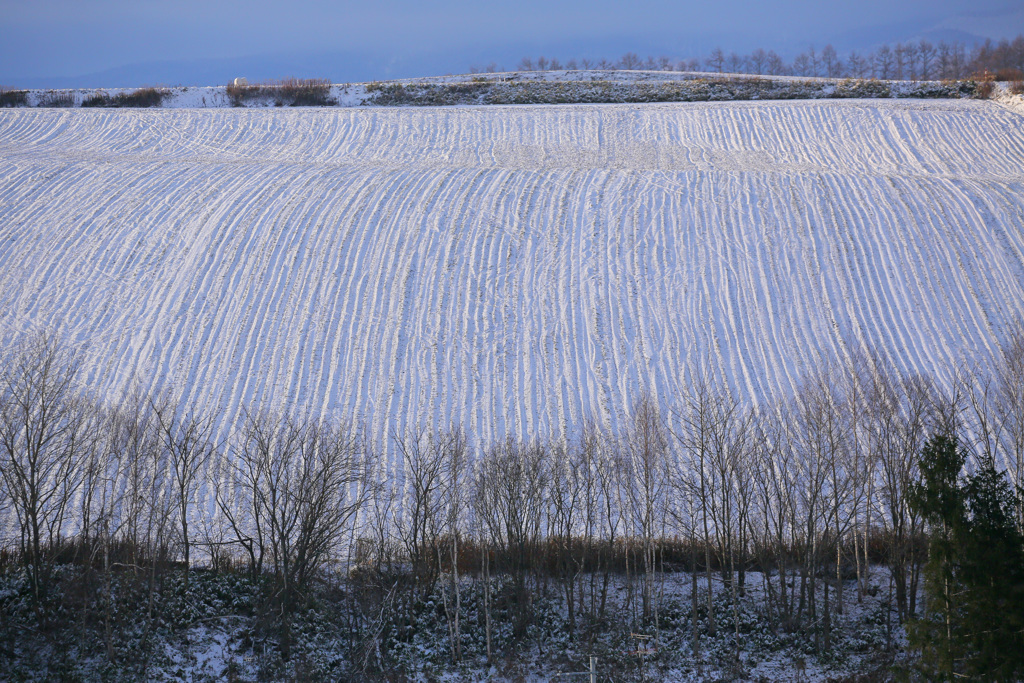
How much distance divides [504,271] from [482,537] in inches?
497

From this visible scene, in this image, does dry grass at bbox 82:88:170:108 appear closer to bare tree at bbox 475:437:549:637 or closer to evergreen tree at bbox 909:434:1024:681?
bare tree at bbox 475:437:549:637

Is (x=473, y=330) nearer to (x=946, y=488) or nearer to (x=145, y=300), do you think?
(x=145, y=300)

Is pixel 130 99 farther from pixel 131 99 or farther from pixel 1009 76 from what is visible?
pixel 1009 76

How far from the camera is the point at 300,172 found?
34.3 meters

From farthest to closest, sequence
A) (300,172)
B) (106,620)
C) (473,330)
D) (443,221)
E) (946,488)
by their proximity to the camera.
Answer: (300,172) → (443,221) → (473,330) → (106,620) → (946,488)

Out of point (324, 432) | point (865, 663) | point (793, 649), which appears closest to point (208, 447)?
point (324, 432)

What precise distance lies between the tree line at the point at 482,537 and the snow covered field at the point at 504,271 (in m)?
3.90

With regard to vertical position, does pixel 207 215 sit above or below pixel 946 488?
above

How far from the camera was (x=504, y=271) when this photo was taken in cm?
2766

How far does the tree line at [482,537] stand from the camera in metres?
15.8

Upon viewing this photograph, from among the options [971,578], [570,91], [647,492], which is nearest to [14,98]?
[570,91]

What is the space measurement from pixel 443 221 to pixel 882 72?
223 ft

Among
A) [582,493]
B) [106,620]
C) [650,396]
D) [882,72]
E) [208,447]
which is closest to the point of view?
[106,620]

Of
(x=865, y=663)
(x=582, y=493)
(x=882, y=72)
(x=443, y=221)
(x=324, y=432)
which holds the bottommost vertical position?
(x=865, y=663)
